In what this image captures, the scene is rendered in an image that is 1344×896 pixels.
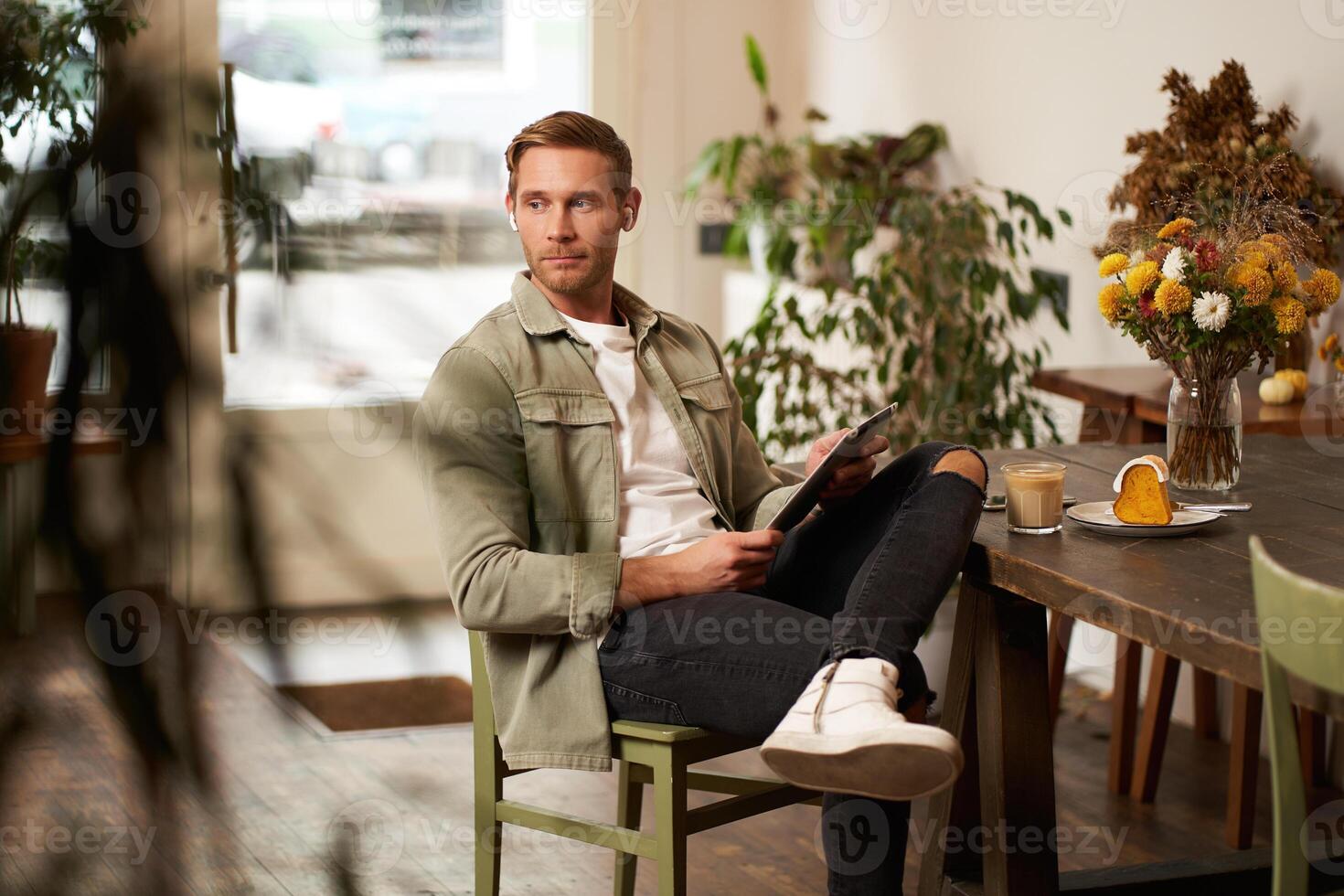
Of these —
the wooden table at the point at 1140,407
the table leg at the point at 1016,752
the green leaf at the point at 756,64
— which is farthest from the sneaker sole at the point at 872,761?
the green leaf at the point at 756,64

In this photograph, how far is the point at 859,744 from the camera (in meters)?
1.40

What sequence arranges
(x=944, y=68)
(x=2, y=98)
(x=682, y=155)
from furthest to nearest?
(x=682, y=155)
(x=944, y=68)
(x=2, y=98)

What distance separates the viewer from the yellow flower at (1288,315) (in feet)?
6.05

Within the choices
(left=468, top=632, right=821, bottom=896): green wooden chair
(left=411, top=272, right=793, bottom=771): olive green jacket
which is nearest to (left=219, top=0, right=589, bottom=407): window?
(left=411, top=272, right=793, bottom=771): olive green jacket

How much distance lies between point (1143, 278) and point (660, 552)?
2.40 ft

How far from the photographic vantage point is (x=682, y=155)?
482 cm

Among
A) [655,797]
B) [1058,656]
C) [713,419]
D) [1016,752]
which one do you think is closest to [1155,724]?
[1058,656]

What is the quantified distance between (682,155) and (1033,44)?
5.12 feet

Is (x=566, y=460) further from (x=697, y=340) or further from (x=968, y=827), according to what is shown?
(x=968, y=827)

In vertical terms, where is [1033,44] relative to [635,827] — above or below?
above

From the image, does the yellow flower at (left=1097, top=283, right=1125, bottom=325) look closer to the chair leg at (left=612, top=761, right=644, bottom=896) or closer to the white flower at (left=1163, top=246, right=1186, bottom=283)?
the white flower at (left=1163, top=246, right=1186, bottom=283)

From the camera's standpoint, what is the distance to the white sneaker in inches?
54.3

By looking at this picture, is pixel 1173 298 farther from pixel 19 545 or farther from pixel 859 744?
pixel 19 545

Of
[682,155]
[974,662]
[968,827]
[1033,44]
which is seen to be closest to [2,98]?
[974,662]
